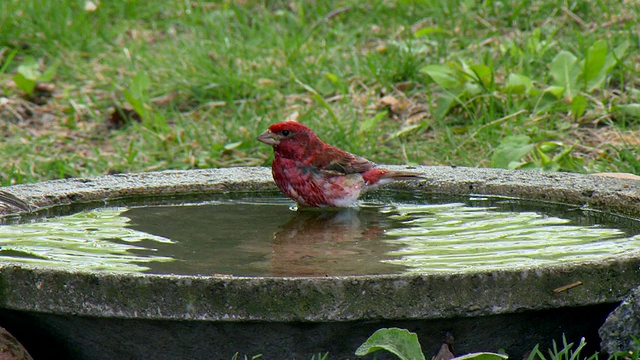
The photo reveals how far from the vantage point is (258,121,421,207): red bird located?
12.6 feet

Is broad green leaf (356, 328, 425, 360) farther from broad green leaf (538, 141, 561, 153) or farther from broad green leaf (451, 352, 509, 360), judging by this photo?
broad green leaf (538, 141, 561, 153)

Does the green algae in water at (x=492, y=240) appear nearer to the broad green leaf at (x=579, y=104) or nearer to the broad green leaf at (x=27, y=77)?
the broad green leaf at (x=579, y=104)

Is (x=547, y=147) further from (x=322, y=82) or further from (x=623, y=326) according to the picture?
(x=623, y=326)

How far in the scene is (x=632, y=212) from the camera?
3457 mm

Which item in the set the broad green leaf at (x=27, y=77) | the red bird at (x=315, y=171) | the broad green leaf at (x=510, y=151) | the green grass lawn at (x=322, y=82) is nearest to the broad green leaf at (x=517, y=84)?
the green grass lawn at (x=322, y=82)

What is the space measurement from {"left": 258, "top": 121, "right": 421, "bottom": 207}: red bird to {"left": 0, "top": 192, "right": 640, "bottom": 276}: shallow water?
0.07 m

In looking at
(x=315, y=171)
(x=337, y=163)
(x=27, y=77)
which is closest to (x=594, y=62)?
(x=337, y=163)

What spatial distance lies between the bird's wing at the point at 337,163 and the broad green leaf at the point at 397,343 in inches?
62.6

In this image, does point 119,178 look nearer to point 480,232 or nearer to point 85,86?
point 480,232

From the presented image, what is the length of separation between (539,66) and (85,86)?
343 cm

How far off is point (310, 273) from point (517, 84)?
141 inches

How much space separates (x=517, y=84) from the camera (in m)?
5.90

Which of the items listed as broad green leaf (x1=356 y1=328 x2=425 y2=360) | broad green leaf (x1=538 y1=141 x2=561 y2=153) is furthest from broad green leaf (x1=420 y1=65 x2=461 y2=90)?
broad green leaf (x1=356 y1=328 x2=425 y2=360)

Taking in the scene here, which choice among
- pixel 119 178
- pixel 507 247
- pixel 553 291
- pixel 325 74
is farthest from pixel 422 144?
pixel 553 291
